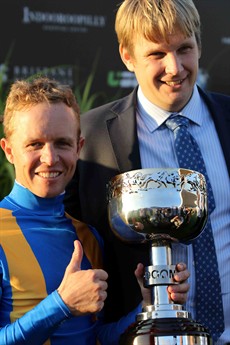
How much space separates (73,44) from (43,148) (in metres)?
2.42

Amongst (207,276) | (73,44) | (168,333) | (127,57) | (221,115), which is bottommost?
(168,333)

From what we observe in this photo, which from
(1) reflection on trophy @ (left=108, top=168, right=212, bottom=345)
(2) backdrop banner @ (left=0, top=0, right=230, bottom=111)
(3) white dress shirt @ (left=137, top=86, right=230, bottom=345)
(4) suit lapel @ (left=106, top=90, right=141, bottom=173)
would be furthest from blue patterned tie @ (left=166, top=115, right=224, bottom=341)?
(2) backdrop banner @ (left=0, top=0, right=230, bottom=111)

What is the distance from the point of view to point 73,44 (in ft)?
16.0

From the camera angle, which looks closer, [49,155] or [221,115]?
[49,155]

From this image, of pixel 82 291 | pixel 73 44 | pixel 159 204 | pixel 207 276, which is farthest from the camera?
pixel 73 44

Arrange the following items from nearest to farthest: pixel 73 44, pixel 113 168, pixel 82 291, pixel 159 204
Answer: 1. pixel 82 291
2. pixel 159 204
3. pixel 113 168
4. pixel 73 44

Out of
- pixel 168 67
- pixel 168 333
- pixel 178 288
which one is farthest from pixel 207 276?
pixel 168 67

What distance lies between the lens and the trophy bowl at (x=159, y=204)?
96.7 inches

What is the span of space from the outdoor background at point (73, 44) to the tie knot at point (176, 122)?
183 centimetres

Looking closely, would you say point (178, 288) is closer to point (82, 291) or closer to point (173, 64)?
point (82, 291)

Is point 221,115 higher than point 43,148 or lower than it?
higher

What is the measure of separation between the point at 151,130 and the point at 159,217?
50cm

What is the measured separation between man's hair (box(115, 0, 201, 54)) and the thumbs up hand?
0.77 meters

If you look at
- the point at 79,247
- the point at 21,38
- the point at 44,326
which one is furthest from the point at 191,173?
the point at 21,38
